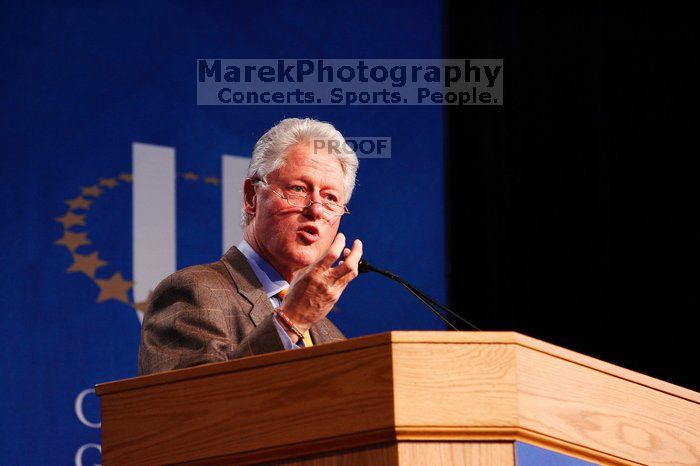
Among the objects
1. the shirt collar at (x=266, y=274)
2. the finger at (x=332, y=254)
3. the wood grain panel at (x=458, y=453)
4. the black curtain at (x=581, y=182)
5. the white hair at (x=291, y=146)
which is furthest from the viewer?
the black curtain at (x=581, y=182)

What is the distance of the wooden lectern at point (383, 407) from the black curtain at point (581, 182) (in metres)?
2.10

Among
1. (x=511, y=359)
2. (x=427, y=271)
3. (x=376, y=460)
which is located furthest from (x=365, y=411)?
(x=427, y=271)

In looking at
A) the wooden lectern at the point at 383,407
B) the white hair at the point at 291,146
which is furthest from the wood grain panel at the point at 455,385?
the white hair at the point at 291,146

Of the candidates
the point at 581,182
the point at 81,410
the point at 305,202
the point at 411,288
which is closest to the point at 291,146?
the point at 305,202

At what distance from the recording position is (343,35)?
12.8 feet

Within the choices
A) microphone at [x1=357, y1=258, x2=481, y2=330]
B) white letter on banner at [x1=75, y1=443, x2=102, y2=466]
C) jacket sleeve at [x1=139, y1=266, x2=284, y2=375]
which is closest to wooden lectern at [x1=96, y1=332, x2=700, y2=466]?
jacket sleeve at [x1=139, y1=266, x2=284, y2=375]

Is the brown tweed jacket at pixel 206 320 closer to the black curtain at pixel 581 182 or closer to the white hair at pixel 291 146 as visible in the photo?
the white hair at pixel 291 146

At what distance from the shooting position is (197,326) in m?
2.19

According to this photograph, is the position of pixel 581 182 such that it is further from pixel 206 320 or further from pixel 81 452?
pixel 206 320

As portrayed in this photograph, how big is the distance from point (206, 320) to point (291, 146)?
66 centimetres

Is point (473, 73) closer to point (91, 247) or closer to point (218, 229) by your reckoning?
point (218, 229)

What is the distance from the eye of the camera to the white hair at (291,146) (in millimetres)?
2734

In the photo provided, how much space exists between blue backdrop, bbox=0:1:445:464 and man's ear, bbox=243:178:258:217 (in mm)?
693

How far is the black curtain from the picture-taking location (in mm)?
3924
